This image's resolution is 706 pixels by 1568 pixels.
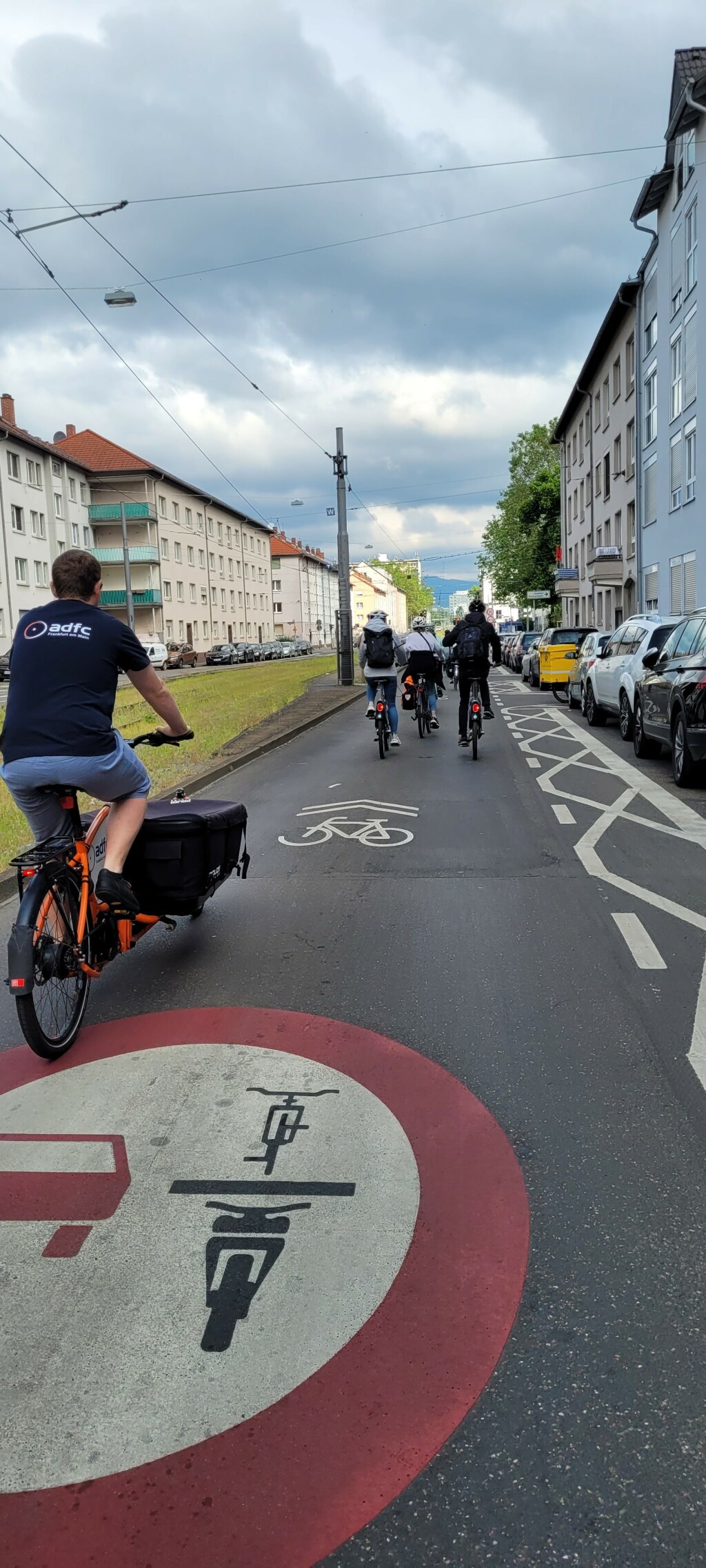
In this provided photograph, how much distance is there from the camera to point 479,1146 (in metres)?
3.49

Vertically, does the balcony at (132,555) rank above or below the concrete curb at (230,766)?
above

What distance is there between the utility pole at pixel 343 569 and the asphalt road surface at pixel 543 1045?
19.1 meters

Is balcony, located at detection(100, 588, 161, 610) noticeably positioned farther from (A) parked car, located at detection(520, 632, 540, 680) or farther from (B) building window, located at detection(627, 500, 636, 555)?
(B) building window, located at detection(627, 500, 636, 555)

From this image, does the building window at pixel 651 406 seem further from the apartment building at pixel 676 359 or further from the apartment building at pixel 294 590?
the apartment building at pixel 294 590

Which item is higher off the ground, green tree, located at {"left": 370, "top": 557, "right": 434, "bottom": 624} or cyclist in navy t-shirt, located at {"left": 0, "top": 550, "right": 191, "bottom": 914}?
green tree, located at {"left": 370, "top": 557, "right": 434, "bottom": 624}

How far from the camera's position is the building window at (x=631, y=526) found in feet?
125

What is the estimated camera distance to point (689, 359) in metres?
28.5

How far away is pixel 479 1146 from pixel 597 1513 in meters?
1.44

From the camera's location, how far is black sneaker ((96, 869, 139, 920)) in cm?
452

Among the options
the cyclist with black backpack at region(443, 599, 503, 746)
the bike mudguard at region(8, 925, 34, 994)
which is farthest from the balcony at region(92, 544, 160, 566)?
the bike mudguard at region(8, 925, 34, 994)

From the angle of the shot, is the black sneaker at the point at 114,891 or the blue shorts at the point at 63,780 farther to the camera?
the black sneaker at the point at 114,891

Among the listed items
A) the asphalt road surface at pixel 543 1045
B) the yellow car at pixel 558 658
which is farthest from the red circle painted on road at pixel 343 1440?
the yellow car at pixel 558 658

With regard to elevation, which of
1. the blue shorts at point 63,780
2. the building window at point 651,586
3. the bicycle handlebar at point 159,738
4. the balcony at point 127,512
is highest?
the balcony at point 127,512

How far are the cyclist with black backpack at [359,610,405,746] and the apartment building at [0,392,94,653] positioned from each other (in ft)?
116
